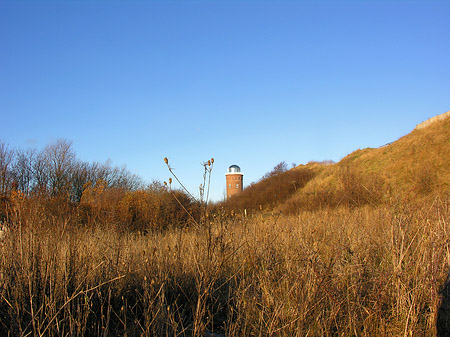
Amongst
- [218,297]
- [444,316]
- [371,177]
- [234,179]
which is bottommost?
[444,316]

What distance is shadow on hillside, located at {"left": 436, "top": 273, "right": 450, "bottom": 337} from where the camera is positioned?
268cm

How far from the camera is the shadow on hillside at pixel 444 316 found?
2678 mm

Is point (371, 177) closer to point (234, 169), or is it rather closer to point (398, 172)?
point (398, 172)

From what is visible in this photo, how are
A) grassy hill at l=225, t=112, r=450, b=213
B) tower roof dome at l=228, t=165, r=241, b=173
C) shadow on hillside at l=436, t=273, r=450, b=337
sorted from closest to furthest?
shadow on hillside at l=436, t=273, r=450, b=337 < grassy hill at l=225, t=112, r=450, b=213 < tower roof dome at l=228, t=165, r=241, b=173

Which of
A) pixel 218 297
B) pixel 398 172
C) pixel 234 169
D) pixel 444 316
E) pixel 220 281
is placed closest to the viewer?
pixel 444 316

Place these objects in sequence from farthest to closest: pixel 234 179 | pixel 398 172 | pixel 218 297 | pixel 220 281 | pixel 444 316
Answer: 1. pixel 234 179
2. pixel 398 172
3. pixel 220 281
4. pixel 218 297
5. pixel 444 316

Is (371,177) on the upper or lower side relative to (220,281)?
upper

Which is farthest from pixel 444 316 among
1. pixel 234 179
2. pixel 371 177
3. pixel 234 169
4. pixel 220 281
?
pixel 234 169

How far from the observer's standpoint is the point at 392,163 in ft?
79.5

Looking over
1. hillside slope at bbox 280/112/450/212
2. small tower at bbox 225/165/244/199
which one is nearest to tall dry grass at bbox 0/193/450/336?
hillside slope at bbox 280/112/450/212

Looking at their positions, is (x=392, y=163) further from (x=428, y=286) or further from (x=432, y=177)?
(x=428, y=286)

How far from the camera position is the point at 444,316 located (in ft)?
9.21

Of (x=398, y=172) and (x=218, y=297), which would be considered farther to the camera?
(x=398, y=172)

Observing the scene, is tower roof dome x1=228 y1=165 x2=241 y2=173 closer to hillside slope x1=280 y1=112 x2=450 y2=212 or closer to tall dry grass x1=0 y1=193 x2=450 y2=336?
hillside slope x1=280 y1=112 x2=450 y2=212
